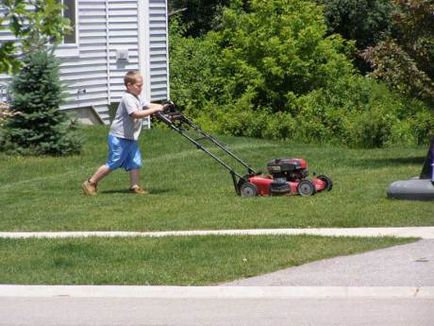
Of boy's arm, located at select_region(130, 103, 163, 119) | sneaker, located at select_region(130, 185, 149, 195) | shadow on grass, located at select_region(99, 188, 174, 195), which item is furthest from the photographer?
shadow on grass, located at select_region(99, 188, 174, 195)

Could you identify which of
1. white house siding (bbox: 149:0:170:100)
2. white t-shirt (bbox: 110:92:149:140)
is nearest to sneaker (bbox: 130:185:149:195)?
white t-shirt (bbox: 110:92:149:140)

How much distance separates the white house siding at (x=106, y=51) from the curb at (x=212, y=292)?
1415 cm

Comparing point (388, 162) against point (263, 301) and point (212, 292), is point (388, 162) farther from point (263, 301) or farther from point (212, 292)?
point (263, 301)

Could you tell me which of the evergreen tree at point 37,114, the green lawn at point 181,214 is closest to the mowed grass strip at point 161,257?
the green lawn at point 181,214

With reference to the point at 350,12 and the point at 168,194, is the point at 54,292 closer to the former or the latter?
the point at 168,194

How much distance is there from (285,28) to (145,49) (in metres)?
6.33

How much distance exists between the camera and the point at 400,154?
20.9 metres

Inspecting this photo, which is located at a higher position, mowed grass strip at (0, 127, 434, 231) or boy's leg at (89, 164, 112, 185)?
boy's leg at (89, 164, 112, 185)

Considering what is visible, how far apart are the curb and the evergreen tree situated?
34.5ft

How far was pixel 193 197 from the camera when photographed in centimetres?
1527

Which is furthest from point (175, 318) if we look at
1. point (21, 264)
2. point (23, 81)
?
point (23, 81)

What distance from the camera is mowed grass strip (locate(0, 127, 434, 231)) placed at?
13195mm

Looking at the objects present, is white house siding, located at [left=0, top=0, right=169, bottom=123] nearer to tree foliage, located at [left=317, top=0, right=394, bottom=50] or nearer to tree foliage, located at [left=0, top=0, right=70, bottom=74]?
tree foliage, located at [left=317, top=0, right=394, bottom=50]

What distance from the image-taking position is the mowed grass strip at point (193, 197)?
43.3 ft
